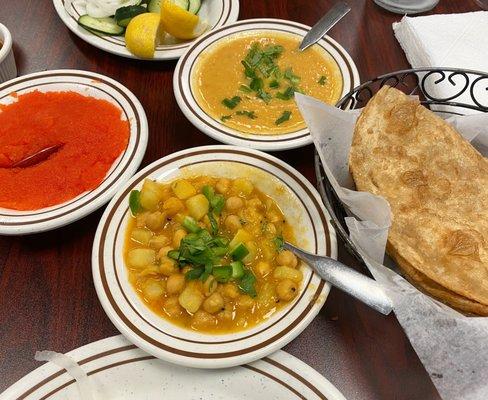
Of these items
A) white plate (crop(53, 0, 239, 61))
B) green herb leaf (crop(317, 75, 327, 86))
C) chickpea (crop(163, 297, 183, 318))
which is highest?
white plate (crop(53, 0, 239, 61))

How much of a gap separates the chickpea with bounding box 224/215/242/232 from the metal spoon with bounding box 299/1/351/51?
1.16 meters

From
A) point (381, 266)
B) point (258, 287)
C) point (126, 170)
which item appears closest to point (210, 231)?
point (258, 287)

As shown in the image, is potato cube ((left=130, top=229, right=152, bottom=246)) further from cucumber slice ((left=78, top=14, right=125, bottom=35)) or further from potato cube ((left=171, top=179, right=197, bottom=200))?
cucumber slice ((left=78, top=14, right=125, bottom=35))

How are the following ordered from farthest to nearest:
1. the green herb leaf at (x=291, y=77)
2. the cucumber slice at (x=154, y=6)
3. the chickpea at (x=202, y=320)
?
the cucumber slice at (x=154, y=6) < the green herb leaf at (x=291, y=77) < the chickpea at (x=202, y=320)

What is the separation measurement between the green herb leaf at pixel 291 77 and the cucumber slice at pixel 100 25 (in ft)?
3.09

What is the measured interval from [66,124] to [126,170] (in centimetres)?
45

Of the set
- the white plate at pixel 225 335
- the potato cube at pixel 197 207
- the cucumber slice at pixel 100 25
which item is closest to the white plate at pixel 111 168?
the white plate at pixel 225 335

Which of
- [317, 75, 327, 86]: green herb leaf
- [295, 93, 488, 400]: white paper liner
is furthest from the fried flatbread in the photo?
[317, 75, 327, 86]: green herb leaf

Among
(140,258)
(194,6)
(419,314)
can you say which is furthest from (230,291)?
(194,6)

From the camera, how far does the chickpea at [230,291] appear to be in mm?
1569

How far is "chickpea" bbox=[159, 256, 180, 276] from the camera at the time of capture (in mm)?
1607

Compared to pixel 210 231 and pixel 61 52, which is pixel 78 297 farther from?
pixel 61 52

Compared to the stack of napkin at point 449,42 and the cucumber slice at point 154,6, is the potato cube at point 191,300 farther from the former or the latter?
the cucumber slice at point 154,6

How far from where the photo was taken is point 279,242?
1.68m
